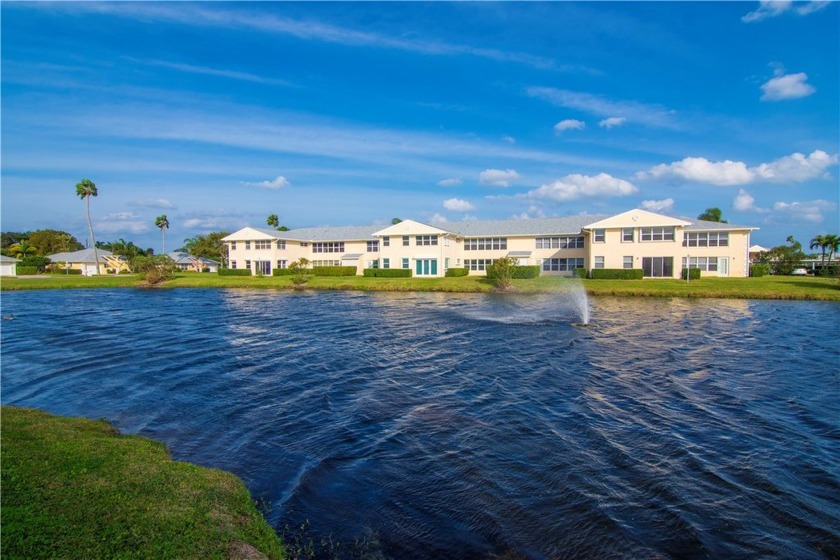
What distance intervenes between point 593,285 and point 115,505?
133 feet

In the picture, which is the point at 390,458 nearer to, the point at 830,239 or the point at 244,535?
the point at 244,535

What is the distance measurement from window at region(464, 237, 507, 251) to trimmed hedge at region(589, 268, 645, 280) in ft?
41.8

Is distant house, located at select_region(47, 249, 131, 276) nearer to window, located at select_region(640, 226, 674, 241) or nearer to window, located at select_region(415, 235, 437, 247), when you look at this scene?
window, located at select_region(415, 235, 437, 247)

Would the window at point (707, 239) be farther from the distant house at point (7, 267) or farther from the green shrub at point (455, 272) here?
the distant house at point (7, 267)

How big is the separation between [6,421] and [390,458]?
22.3 feet

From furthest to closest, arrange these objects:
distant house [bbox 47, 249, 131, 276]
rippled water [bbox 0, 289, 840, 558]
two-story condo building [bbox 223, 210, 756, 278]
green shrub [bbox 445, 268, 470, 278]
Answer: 1. distant house [bbox 47, 249, 131, 276]
2. green shrub [bbox 445, 268, 470, 278]
3. two-story condo building [bbox 223, 210, 756, 278]
4. rippled water [bbox 0, 289, 840, 558]

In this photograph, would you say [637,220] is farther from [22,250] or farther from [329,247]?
[22,250]

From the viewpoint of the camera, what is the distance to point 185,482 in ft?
21.6

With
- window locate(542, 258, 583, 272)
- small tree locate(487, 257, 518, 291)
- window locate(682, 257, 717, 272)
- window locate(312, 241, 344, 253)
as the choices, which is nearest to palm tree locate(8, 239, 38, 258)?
window locate(312, 241, 344, 253)

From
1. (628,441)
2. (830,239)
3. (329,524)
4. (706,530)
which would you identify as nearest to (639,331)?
(628,441)

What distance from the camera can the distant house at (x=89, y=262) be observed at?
85000 mm

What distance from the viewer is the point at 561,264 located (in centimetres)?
5359

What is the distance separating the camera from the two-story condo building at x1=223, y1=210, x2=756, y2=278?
46750 millimetres

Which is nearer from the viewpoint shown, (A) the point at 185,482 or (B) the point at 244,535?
(B) the point at 244,535
